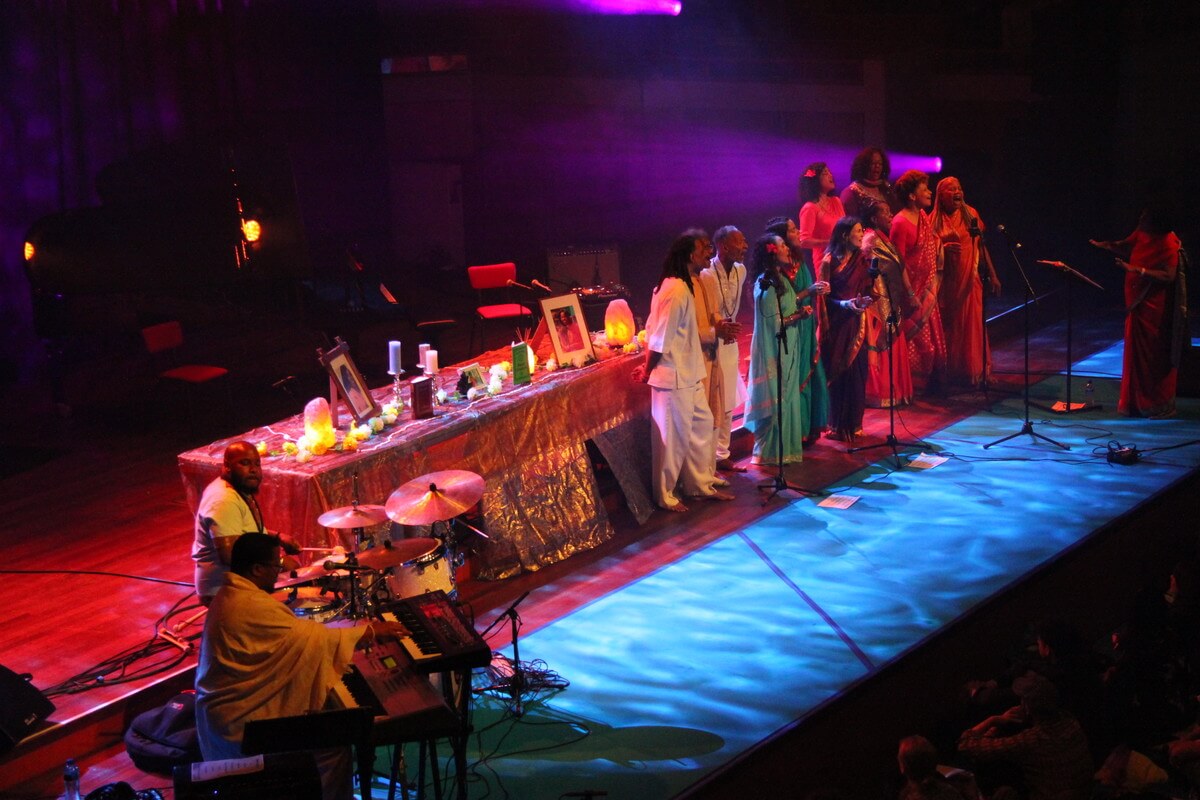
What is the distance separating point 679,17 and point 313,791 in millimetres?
12038

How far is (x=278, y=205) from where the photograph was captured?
9898mm

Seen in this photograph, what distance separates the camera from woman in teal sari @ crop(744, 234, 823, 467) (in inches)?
317

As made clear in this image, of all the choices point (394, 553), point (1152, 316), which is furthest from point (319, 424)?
point (1152, 316)

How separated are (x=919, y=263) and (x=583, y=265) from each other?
15.3 ft

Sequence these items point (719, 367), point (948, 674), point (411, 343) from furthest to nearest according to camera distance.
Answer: point (411, 343) < point (719, 367) < point (948, 674)

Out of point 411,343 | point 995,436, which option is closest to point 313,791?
point 995,436

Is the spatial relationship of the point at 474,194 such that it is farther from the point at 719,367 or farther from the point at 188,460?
the point at 188,460

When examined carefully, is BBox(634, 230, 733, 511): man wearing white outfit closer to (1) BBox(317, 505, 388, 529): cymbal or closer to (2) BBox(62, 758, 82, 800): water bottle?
(1) BBox(317, 505, 388, 529): cymbal

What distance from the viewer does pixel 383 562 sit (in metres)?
4.93

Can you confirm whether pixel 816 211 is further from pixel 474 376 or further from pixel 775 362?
pixel 474 376

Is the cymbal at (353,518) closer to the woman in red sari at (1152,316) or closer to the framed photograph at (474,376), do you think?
the framed photograph at (474,376)

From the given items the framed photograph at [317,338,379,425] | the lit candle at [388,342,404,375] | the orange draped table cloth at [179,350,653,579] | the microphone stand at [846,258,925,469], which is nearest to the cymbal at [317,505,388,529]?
the orange draped table cloth at [179,350,653,579]

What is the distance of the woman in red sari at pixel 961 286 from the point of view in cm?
997

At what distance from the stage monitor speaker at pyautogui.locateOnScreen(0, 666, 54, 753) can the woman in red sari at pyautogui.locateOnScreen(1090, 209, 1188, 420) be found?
24.3ft
